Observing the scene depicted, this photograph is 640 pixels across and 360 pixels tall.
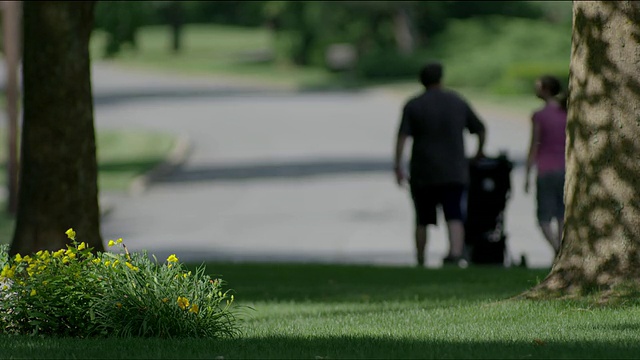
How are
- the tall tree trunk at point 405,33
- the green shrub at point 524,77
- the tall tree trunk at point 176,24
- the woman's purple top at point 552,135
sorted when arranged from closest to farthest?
the woman's purple top at point 552,135, the green shrub at point 524,77, the tall tree trunk at point 405,33, the tall tree trunk at point 176,24

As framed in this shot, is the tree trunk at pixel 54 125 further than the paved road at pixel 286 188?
No

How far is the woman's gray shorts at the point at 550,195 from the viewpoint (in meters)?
14.5

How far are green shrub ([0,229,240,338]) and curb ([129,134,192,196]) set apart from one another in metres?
20.9

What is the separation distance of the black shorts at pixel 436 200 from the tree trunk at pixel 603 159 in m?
4.53

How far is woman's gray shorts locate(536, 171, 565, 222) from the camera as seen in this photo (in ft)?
A: 47.4

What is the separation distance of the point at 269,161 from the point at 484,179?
66.9 ft

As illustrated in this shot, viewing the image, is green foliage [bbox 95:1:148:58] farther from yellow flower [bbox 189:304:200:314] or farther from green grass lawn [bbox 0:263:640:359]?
yellow flower [bbox 189:304:200:314]

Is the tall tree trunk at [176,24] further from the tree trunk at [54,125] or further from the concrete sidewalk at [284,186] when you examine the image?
the tree trunk at [54,125]

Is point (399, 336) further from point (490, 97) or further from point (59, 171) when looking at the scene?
point (490, 97)

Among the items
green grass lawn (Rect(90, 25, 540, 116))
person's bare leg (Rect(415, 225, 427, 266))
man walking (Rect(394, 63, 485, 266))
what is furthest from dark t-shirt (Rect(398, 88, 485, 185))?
green grass lawn (Rect(90, 25, 540, 116))

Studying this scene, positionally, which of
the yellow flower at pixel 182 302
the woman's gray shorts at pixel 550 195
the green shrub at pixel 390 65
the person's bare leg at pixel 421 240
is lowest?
the green shrub at pixel 390 65

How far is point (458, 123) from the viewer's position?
14.2m

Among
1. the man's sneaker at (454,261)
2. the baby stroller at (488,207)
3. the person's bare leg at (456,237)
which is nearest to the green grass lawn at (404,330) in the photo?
the person's bare leg at (456,237)

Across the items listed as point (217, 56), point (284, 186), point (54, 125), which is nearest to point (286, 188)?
point (284, 186)
